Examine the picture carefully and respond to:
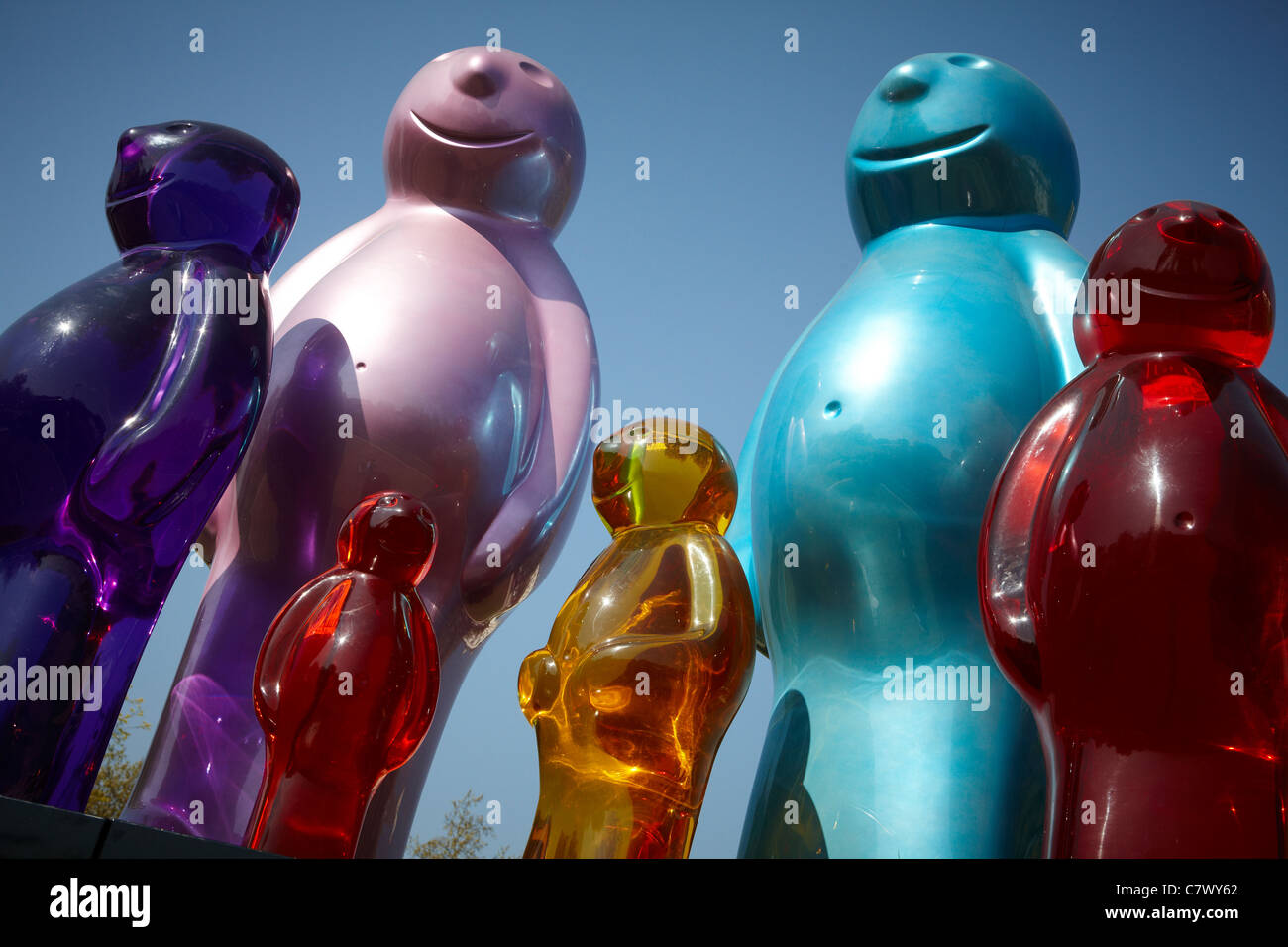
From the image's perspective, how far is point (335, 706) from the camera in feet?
4.76

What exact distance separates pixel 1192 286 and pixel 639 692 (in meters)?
0.78

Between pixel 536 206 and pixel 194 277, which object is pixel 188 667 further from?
pixel 536 206

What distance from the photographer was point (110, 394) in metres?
1.66

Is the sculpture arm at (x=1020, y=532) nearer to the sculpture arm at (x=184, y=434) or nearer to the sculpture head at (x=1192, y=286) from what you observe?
the sculpture head at (x=1192, y=286)

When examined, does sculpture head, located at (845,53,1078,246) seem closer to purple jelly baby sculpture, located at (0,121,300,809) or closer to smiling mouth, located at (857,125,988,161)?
smiling mouth, located at (857,125,988,161)

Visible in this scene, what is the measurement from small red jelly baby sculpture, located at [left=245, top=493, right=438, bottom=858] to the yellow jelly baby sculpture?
0.19m

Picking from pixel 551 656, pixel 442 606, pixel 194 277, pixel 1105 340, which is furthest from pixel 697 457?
pixel 194 277

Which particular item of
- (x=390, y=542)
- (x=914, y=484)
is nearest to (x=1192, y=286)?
(x=914, y=484)

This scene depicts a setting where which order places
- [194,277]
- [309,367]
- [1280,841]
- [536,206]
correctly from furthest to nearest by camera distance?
[536,206]
[309,367]
[194,277]
[1280,841]

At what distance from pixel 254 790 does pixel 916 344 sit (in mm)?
1187

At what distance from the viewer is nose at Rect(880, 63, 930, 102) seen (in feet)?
7.46

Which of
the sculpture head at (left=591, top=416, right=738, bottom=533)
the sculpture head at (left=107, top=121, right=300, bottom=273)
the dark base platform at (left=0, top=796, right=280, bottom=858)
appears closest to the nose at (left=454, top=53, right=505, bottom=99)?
the sculpture head at (left=107, top=121, right=300, bottom=273)

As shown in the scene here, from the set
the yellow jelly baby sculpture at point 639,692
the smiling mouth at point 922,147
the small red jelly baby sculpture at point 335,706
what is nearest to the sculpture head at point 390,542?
the small red jelly baby sculpture at point 335,706

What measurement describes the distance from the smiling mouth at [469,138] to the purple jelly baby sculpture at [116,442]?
1.82 ft
